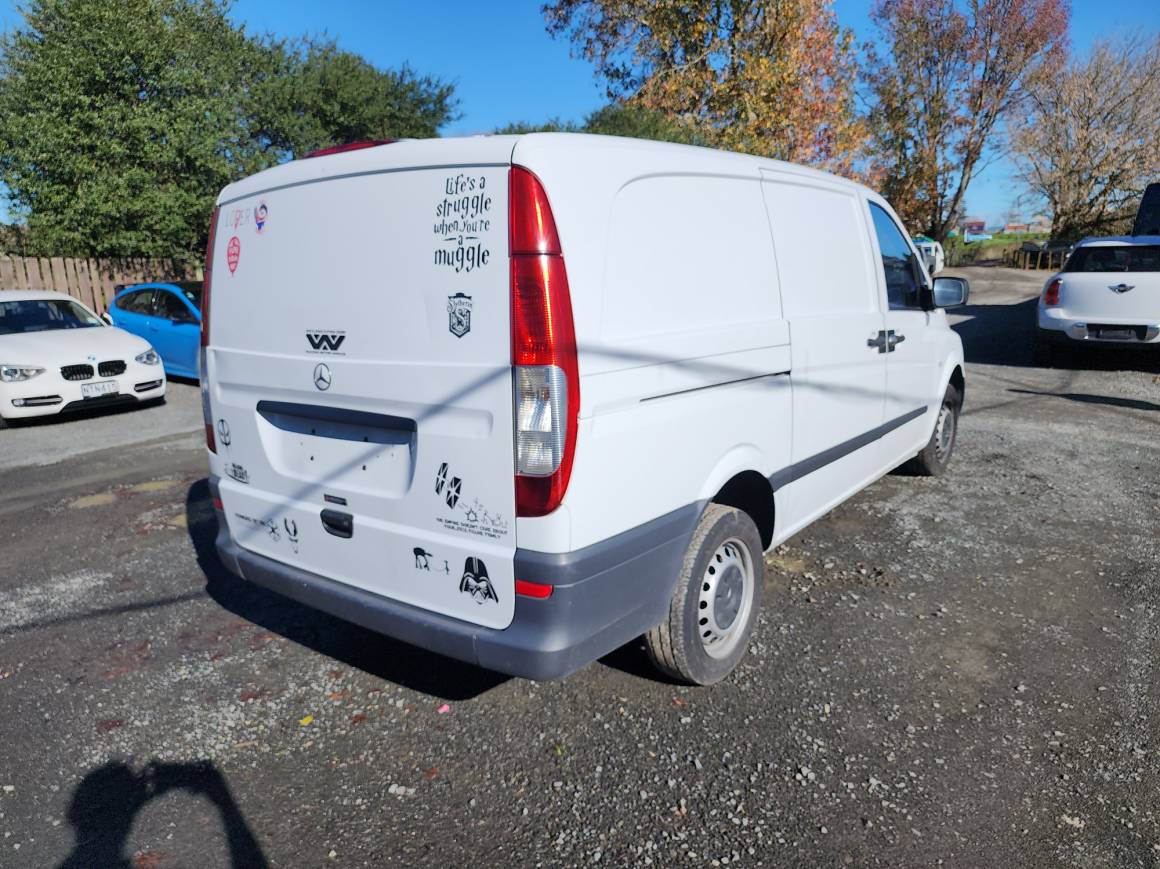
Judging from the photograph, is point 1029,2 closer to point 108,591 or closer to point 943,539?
point 943,539

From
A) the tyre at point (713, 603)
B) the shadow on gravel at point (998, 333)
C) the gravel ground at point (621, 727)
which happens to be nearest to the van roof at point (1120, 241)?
the shadow on gravel at point (998, 333)

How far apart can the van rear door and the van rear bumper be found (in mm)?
58

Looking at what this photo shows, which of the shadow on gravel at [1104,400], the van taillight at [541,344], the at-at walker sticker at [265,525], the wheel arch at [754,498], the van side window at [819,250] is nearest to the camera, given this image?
the van taillight at [541,344]

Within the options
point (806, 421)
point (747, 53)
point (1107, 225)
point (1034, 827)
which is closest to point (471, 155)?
point (806, 421)

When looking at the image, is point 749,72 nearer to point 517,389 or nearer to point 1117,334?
point 1117,334

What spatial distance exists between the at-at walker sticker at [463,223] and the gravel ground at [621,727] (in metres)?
1.72

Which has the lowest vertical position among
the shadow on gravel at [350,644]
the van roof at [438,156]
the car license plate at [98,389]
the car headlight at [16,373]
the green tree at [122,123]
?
the shadow on gravel at [350,644]

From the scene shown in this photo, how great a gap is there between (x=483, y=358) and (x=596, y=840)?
149 cm

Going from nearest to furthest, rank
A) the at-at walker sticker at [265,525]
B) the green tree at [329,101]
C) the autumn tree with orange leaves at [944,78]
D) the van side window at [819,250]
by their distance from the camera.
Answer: the at-at walker sticker at [265,525] → the van side window at [819,250] → the green tree at [329,101] → the autumn tree with orange leaves at [944,78]

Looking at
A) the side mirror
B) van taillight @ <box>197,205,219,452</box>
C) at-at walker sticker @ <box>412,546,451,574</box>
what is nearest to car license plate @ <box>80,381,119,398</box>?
van taillight @ <box>197,205,219,452</box>

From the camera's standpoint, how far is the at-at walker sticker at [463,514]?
2484mm

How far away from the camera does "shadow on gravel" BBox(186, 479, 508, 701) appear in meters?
3.35

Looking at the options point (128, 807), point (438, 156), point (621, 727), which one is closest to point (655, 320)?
point (438, 156)

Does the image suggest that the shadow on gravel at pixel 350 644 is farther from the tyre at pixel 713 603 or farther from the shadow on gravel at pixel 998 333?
the shadow on gravel at pixel 998 333
